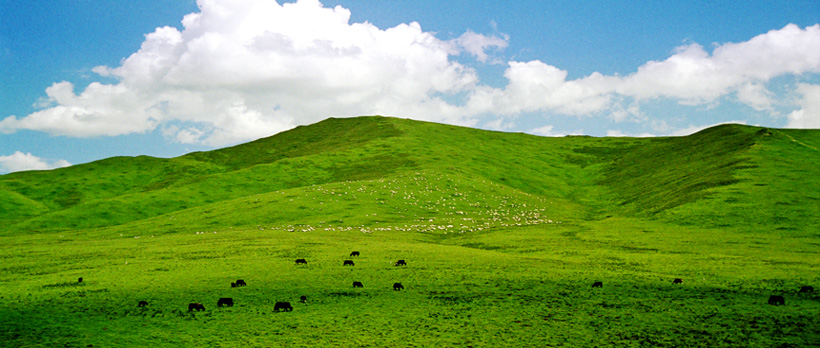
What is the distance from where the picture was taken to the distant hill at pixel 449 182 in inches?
3465

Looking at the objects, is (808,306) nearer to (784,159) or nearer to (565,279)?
(565,279)

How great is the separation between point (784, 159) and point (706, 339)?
10865 cm

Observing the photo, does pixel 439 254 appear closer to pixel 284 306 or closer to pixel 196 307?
pixel 284 306

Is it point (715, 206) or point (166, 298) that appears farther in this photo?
point (715, 206)

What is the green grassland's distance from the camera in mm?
24922

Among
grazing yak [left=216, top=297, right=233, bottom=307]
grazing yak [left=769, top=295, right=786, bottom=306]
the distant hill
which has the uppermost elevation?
the distant hill

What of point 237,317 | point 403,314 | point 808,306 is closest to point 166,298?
point 237,317

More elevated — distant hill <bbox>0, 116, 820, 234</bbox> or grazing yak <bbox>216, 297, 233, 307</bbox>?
distant hill <bbox>0, 116, 820, 234</bbox>

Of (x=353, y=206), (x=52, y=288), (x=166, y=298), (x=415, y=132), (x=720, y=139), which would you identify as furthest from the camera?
(x=415, y=132)

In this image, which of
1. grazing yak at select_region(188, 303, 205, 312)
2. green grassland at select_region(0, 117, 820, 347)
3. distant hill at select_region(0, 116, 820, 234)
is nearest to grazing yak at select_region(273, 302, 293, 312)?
green grassland at select_region(0, 117, 820, 347)

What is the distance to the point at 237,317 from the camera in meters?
26.7

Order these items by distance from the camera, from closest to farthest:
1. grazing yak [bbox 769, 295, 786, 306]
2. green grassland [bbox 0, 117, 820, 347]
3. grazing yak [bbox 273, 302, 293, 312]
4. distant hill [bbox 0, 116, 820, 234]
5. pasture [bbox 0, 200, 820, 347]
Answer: pasture [bbox 0, 200, 820, 347], green grassland [bbox 0, 117, 820, 347], grazing yak [bbox 273, 302, 293, 312], grazing yak [bbox 769, 295, 786, 306], distant hill [bbox 0, 116, 820, 234]

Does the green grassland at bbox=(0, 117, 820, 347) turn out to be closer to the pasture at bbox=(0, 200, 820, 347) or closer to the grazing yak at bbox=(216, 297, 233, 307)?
the pasture at bbox=(0, 200, 820, 347)

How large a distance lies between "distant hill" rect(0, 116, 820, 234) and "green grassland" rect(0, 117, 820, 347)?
0.79m
